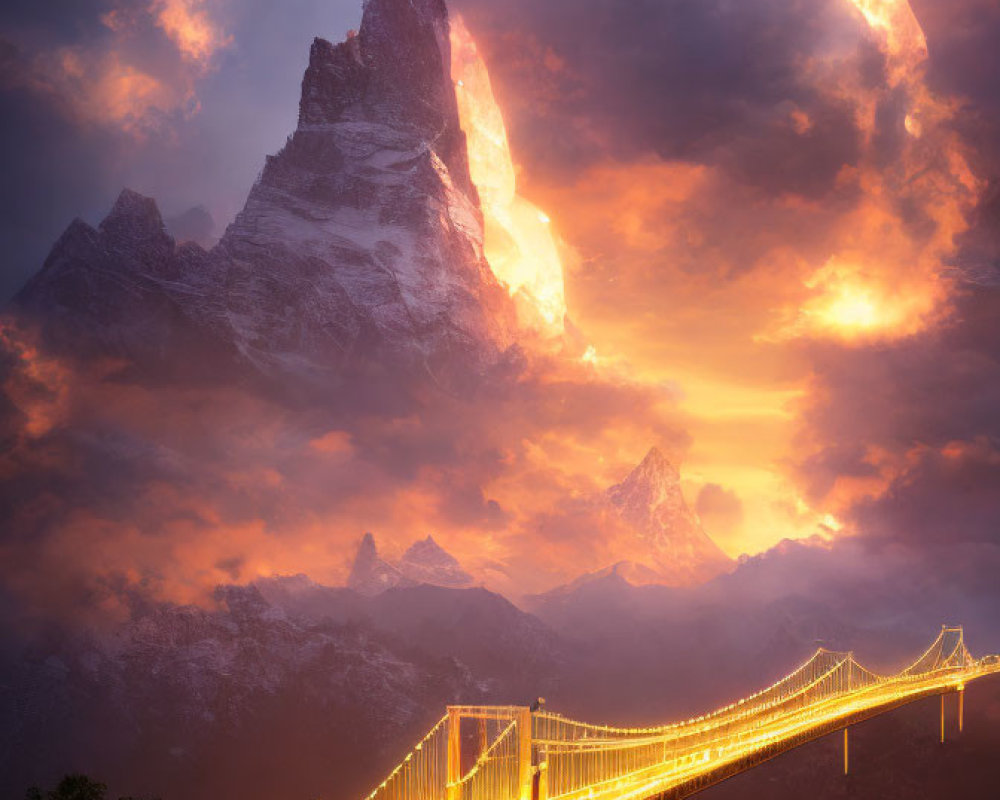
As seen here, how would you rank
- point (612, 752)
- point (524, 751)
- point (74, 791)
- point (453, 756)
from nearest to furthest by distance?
1. point (524, 751)
2. point (453, 756)
3. point (74, 791)
4. point (612, 752)

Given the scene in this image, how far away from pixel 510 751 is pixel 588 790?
5.66 m

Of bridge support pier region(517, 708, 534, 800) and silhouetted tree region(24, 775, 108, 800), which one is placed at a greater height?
bridge support pier region(517, 708, 534, 800)

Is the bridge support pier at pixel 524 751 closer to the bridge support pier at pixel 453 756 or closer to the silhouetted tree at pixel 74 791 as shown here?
the bridge support pier at pixel 453 756

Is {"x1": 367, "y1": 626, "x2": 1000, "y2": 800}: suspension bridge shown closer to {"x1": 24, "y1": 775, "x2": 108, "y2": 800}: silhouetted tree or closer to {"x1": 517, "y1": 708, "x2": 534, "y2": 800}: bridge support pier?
{"x1": 517, "y1": 708, "x2": 534, "y2": 800}: bridge support pier

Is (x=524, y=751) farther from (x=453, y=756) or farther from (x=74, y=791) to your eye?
(x=74, y=791)

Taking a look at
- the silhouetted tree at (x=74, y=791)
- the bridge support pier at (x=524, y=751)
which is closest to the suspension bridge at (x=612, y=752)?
the bridge support pier at (x=524, y=751)

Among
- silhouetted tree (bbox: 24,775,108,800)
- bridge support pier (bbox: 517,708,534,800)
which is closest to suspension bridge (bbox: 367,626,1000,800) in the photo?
bridge support pier (bbox: 517,708,534,800)

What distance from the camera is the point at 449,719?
50.1 meters

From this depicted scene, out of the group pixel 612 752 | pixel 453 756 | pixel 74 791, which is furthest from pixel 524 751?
pixel 612 752

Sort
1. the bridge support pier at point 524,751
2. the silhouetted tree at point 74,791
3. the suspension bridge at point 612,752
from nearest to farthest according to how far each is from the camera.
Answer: the bridge support pier at point 524,751, the suspension bridge at point 612,752, the silhouetted tree at point 74,791

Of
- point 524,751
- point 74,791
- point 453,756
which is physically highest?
point 524,751

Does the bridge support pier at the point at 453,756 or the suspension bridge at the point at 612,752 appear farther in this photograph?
the suspension bridge at the point at 612,752

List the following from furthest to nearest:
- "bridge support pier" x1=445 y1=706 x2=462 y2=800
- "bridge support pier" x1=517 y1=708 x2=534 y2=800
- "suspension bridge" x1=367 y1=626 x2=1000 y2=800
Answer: "suspension bridge" x1=367 y1=626 x2=1000 y2=800
"bridge support pier" x1=445 y1=706 x2=462 y2=800
"bridge support pier" x1=517 y1=708 x2=534 y2=800

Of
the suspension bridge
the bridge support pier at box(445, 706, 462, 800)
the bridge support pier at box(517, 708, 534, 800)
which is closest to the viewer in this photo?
the bridge support pier at box(517, 708, 534, 800)
